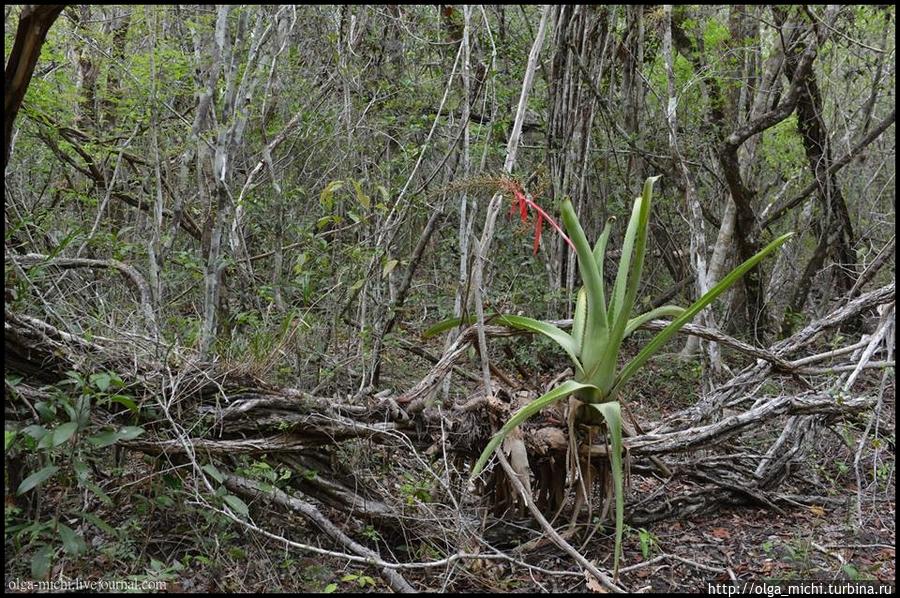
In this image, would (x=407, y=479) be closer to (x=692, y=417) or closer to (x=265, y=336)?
(x=265, y=336)

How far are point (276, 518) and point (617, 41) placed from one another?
14.4 feet

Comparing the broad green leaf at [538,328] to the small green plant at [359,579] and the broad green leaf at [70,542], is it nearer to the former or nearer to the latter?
the small green plant at [359,579]

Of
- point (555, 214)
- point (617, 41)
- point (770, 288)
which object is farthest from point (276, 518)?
point (770, 288)

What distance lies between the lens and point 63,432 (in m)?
1.94

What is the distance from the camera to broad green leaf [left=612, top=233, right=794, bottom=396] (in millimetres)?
2416

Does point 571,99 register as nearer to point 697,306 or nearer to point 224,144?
point 224,144

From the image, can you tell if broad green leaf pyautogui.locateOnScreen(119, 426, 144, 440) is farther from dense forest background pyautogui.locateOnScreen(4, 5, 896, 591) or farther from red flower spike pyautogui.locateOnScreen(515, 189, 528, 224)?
red flower spike pyautogui.locateOnScreen(515, 189, 528, 224)

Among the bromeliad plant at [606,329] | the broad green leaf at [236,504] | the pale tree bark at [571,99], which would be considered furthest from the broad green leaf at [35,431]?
the pale tree bark at [571,99]

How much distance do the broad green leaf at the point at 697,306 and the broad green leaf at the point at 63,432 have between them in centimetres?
177

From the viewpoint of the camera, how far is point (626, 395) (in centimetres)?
501

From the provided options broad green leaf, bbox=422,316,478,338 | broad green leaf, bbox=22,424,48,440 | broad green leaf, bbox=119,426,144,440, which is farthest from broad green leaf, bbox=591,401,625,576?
broad green leaf, bbox=22,424,48,440

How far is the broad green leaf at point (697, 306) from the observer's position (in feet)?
7.93

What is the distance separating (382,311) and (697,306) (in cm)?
160

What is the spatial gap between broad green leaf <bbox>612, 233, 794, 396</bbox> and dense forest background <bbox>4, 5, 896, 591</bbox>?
13.7 inches
